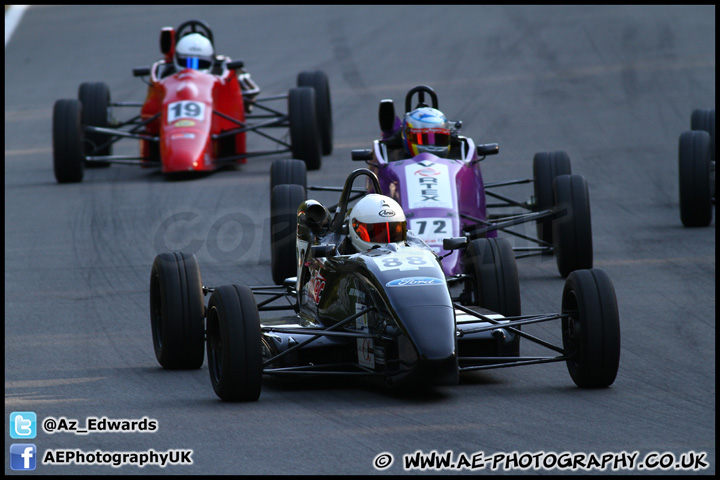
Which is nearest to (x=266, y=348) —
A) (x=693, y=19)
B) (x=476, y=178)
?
(x=476, y=178)

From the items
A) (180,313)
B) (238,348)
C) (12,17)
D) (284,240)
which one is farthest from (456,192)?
(12,17)

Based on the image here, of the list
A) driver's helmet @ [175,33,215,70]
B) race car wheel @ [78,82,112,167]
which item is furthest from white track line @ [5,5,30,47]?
driver's helmet @ [175,33,215,70]

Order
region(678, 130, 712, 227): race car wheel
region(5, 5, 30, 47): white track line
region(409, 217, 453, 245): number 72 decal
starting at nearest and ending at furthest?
region(409, 217, 453, 245): number 72 decal < region(678, 130, 712, 227): race car wheel < region(5, 5, 30, 47): white track line

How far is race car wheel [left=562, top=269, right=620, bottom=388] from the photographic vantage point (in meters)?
8.45

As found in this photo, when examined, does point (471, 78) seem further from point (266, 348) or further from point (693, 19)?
point (266, 348)

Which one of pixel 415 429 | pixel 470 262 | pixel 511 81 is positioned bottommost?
pixel 415 429

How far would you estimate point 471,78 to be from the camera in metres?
25.9

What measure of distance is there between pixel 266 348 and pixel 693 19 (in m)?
24.8

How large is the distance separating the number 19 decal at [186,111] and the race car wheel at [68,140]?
140 centimetres

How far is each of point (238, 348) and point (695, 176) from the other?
8468mm

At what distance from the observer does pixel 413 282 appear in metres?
8.45

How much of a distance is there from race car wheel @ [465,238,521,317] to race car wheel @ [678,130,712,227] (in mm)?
5603

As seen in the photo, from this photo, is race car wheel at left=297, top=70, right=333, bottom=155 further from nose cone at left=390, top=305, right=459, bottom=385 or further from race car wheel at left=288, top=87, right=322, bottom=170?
nose cone at left=390, top=305, right=459, bottom=385

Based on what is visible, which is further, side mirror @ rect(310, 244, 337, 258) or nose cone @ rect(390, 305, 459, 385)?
side mirror @ rect(310, 244, 337, 258)
